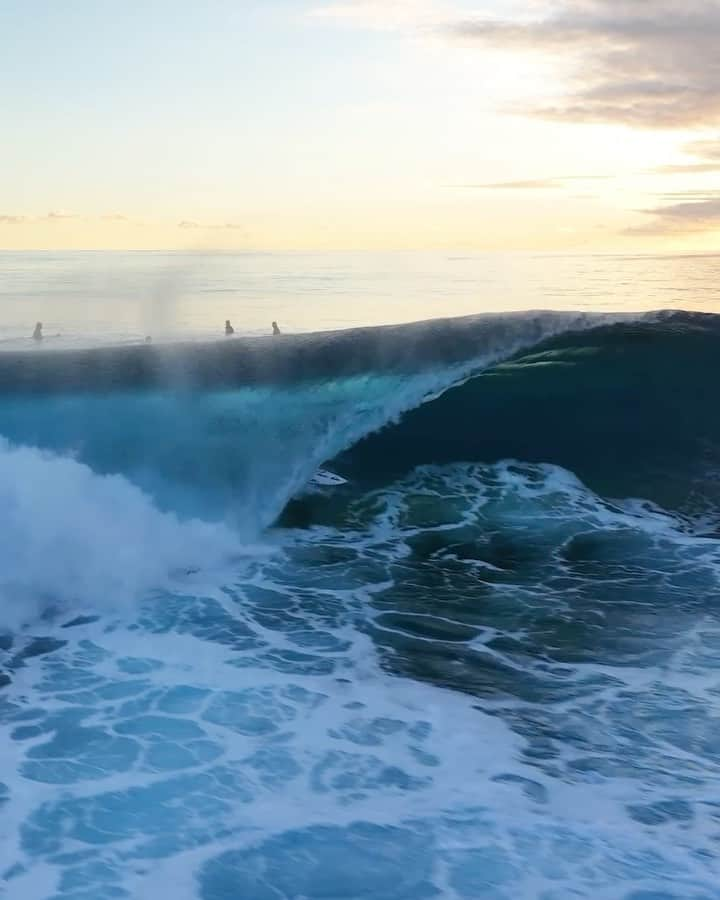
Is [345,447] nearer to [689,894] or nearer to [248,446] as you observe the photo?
[248,446]

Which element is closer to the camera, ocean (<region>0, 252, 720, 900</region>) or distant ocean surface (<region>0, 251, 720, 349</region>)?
ocean (<region>0, 252, 720, 900</region>)

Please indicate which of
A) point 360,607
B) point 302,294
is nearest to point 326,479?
point 360,607

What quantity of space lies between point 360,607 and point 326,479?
13.2 feet

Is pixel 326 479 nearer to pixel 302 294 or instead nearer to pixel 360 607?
pixel 360 607

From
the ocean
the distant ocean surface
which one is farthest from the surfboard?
the distant ocean surface

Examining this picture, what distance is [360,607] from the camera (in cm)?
763

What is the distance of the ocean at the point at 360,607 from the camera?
14.3 ft

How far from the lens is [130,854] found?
4254 millimetres

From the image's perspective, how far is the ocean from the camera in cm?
435

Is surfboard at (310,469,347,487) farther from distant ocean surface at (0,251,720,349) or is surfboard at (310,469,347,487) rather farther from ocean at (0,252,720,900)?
distant ocean surface at (0,251,720,349)

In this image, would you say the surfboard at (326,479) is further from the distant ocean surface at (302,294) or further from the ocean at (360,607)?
the distant ocean surface at (302,294)

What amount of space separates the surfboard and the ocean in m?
0.13

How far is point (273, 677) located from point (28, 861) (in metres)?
2.25

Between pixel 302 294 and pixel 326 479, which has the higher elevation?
pixel 302 294
